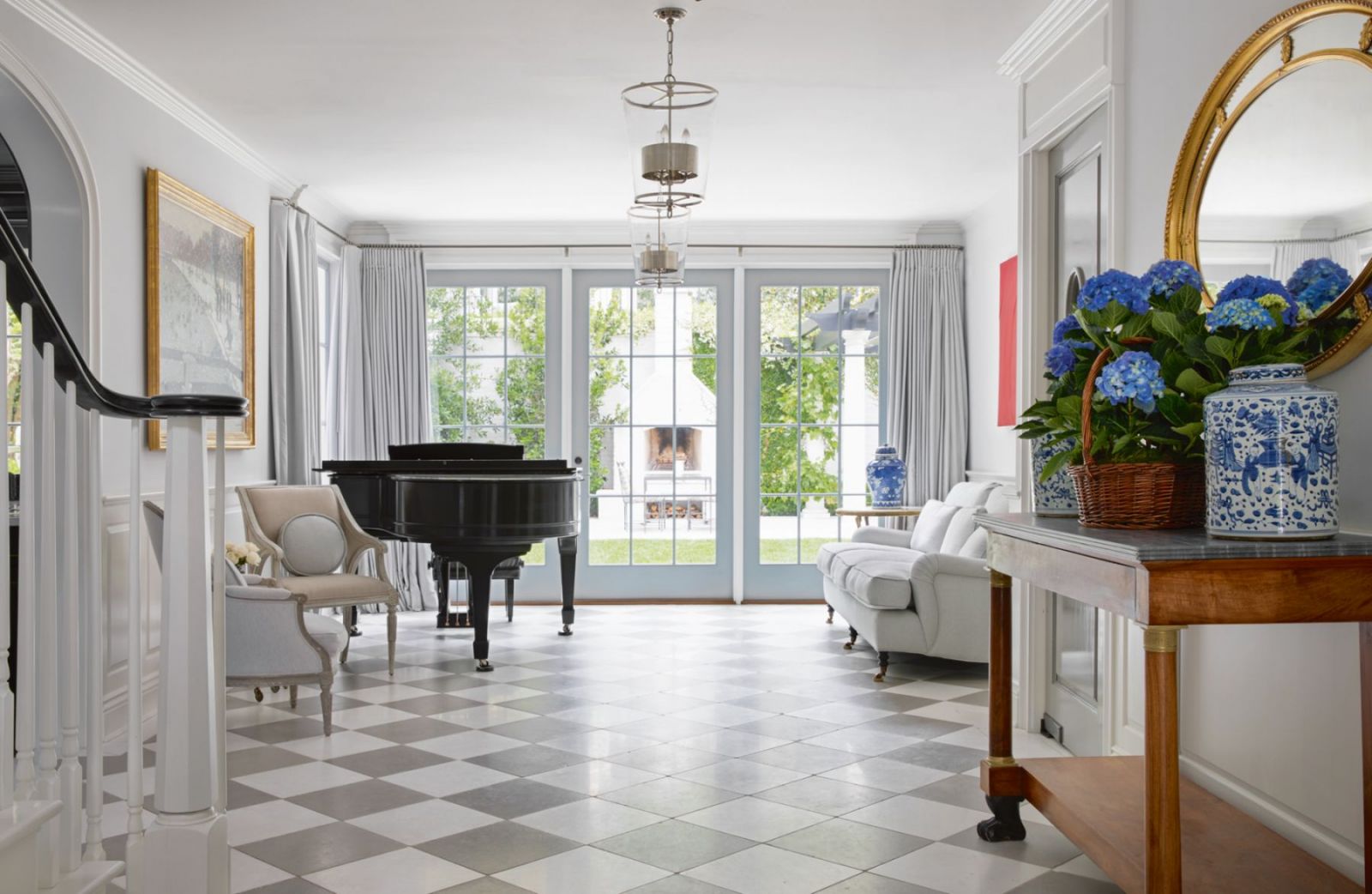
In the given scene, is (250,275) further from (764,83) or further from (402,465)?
(764,83)

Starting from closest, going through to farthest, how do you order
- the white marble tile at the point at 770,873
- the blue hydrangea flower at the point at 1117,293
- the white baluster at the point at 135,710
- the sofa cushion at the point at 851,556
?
the white baluster at the point at 135,710 → the blue hydrangea flower at the point at 1117,293 → the white marble tile at the point at 770,873 → the sofa cushion at the point at 851,556

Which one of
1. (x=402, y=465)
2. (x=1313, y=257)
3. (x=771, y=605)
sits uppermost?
(x=1313, y=257)

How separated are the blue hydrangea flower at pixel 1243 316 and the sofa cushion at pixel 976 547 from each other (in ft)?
10.9

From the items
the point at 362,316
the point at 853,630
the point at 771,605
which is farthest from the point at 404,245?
the point at 853,630

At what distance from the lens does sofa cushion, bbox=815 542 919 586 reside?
604 centimetres

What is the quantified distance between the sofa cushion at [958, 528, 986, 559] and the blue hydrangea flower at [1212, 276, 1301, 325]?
3227 millimetres

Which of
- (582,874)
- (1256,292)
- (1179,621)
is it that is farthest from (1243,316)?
(582,874)

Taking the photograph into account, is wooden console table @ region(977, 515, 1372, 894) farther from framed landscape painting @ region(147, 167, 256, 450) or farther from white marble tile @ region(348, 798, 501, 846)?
framed landscape painting @ region(147, 167, 256, 450)

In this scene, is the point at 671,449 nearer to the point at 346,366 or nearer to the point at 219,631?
the point at 346,366

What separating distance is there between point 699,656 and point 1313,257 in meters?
3.99

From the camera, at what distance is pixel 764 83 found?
4.80 m

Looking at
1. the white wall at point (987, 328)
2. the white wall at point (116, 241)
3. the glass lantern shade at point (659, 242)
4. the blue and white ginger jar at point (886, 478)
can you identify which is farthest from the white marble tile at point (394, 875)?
the blue and white ginger jar at point (886, 478)

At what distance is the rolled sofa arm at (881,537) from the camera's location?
22.7ft

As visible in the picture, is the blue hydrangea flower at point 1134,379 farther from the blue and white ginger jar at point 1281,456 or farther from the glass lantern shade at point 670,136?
the glass lantern shade at point 670,136
